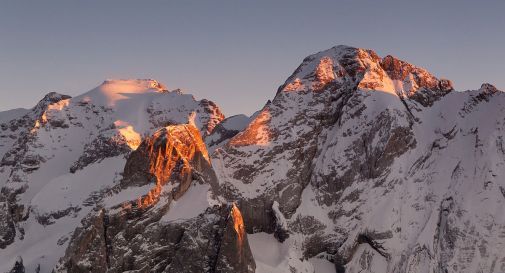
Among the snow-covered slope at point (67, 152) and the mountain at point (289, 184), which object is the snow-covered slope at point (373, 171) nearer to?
the mountain at point (289, 184)

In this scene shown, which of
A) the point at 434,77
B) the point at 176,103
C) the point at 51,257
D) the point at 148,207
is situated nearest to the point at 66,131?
the point at 176,103

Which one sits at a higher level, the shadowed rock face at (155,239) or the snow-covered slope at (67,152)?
the snow-covered slope at (67,152)

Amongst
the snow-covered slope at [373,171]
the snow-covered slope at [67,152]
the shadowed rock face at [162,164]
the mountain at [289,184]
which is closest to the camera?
the mountain at [289,184]

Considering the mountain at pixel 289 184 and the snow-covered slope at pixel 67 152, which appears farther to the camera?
the snow-covered slope at pixel 67 152

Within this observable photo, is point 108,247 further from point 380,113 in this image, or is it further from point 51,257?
point 380,113

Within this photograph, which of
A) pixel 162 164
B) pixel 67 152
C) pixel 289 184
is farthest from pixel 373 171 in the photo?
pixel 67 152

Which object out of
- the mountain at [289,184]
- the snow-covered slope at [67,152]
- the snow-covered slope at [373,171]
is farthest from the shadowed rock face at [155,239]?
the snow-covered slope at [67,152]
